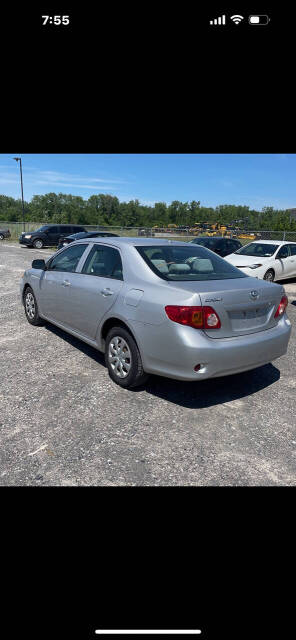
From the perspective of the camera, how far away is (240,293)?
11.1 ft

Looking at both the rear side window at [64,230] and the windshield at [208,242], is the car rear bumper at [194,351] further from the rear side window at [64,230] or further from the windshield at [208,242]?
the rear side window at [64,230]

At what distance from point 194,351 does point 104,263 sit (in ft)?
5.82

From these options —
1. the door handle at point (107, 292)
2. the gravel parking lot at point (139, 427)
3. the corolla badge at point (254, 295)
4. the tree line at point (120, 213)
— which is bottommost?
the gravel parking lot at point (139, 427)

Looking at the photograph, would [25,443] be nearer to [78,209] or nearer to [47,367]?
[47,367]

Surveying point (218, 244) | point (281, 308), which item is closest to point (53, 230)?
point (218, 244)

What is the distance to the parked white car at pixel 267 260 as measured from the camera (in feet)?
33.6

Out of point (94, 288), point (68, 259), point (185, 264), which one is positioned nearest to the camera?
point (185, 264)

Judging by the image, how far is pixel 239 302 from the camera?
11.1 ft

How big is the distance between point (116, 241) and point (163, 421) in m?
2.15

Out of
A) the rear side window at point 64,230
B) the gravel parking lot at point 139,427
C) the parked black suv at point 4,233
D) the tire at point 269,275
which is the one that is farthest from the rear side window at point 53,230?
the gravel parking lot at point 139,427

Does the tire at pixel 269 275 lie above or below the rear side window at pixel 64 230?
below

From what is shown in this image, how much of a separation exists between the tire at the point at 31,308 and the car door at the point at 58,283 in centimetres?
34

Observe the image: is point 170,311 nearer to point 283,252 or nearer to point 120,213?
point 283,252
